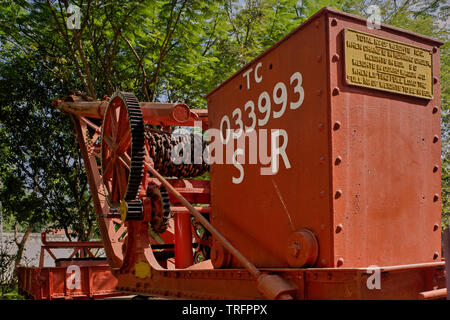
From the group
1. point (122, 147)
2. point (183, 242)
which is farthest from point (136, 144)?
point (183, 242)

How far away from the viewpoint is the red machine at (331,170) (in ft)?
11.6

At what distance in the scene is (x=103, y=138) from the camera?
6395 millimetres

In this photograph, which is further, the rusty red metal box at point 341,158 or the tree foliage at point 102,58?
the tree foliage at point 102,58

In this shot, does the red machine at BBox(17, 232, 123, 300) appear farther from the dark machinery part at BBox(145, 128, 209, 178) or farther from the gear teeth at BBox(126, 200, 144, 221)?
the gear teeth at BBox(126, 200, 144, 221)

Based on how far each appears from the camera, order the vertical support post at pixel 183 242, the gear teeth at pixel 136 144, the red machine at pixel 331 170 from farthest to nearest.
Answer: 1. the vertical support post at pixel 183 242
2. the gear teeth at pixel 136 144
3. the red machine at pixel 331 170

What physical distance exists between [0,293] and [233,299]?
1241 centimetres

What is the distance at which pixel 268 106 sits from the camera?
14.1 feet

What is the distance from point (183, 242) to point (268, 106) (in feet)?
9.77

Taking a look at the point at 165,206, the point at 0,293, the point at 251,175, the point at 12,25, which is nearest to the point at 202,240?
the point at 165,206

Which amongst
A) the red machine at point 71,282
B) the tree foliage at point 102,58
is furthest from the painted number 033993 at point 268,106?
the tree foliage at point 102,58

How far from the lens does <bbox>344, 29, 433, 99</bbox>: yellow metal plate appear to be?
3654 millimetres

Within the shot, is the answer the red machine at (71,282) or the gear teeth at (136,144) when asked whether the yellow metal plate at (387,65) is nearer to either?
the gear teeth at (136,144)

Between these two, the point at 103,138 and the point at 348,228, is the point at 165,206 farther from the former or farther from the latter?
the point at 348,228

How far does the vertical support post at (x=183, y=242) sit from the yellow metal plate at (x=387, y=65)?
142 inches
